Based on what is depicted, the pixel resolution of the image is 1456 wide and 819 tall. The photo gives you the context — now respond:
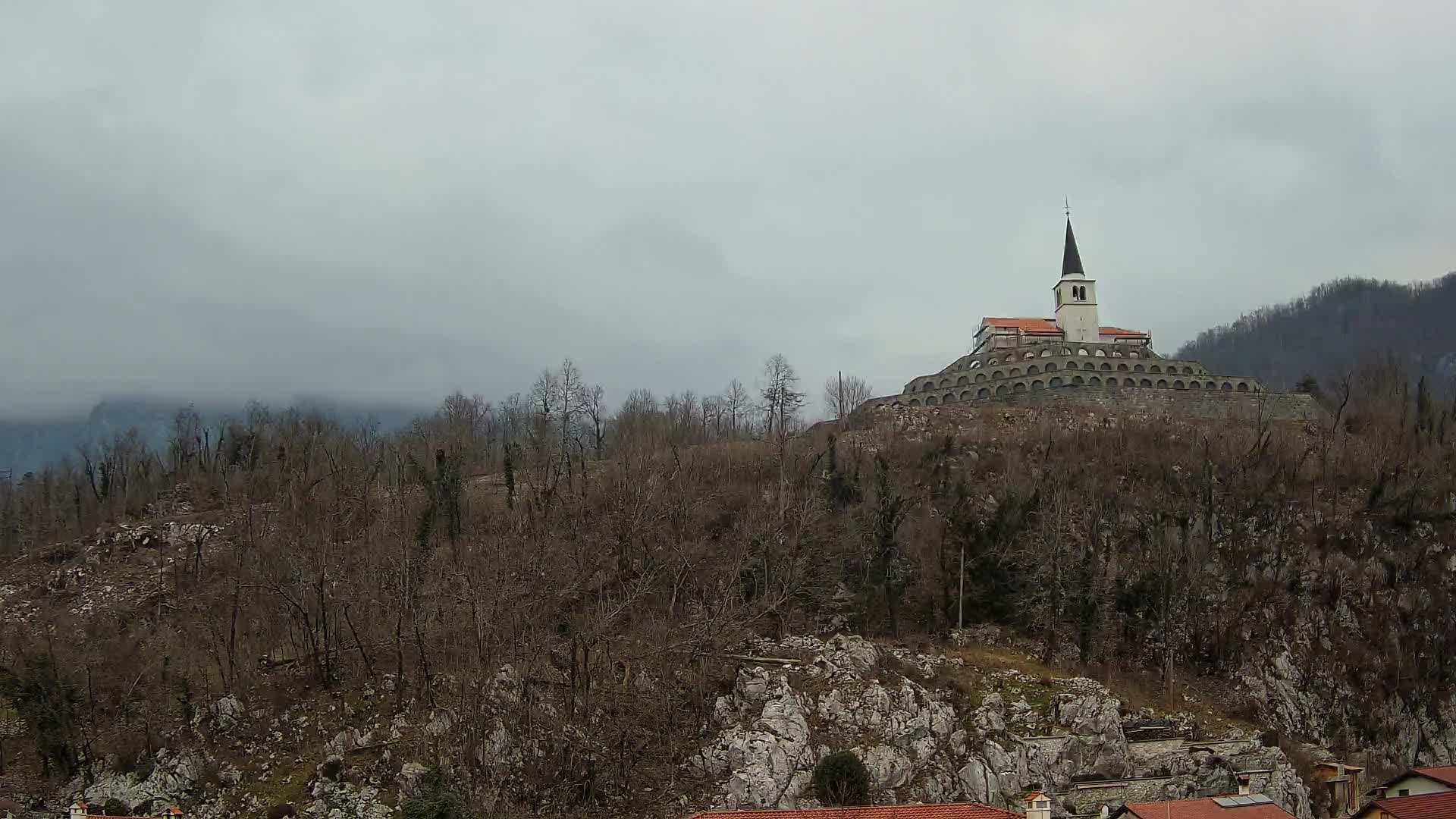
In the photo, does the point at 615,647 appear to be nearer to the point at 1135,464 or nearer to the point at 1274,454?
the point at 1135,464

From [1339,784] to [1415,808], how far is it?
1027cm

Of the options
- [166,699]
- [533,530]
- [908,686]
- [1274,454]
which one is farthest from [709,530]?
[1274,454]

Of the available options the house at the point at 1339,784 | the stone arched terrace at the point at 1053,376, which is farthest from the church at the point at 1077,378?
the house at the point at 1339,784

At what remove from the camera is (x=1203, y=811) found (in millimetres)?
27156

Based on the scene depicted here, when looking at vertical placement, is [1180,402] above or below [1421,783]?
above

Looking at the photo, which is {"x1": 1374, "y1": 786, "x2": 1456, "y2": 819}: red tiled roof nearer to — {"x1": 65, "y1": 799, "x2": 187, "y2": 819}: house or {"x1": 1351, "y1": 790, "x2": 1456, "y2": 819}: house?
{"x1": 1351, "y1": 790, "x2": 1456, "y2": 819}: house

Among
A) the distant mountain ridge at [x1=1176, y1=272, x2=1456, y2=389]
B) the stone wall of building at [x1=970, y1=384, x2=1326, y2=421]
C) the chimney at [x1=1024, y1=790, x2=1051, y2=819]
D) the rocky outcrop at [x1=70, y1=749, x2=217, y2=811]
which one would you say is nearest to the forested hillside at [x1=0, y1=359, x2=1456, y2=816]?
the rocky outcrop at [x1=70, y1=749, x2=217, y2=811]

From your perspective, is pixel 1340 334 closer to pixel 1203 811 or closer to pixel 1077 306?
pixel 1077 306

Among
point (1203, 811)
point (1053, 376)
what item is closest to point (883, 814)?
point (1203, 811)

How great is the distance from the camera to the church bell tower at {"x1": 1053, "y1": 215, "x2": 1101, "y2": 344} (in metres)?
80.4

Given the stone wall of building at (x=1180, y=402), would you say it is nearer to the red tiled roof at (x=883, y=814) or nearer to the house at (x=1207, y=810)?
the house at (x=1207, y=810)

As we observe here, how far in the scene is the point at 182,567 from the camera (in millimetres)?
51938

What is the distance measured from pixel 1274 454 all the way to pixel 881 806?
37.8 m

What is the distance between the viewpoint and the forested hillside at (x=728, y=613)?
34.8 metres
